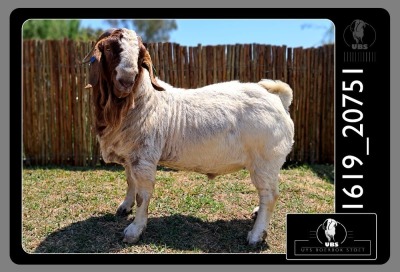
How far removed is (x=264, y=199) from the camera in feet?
17.9

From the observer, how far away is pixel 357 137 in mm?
4230

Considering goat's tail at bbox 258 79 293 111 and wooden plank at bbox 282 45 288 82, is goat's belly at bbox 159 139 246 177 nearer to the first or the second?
goat's tail at bbox 258 79 293 111

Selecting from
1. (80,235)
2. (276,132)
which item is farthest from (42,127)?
(276,132)

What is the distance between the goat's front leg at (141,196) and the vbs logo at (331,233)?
1955 millimetres

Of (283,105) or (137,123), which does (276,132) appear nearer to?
(283,105)

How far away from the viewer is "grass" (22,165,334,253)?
5.26m

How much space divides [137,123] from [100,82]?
2.07 ft

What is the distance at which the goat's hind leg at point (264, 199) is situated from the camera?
5.37 meters

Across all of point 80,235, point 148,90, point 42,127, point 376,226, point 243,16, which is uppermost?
point 243,16

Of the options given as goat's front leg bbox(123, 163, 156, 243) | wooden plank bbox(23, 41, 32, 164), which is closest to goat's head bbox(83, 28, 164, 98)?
goat's front leg bbox(123, 163, 156, 243)

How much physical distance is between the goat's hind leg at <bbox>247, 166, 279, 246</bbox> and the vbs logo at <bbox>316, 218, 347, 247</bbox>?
127 cm

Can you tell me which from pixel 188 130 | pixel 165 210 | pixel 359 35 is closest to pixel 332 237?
pixel 359 35

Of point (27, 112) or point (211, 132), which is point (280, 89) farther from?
point (27, 112)

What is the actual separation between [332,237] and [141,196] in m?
2.17
